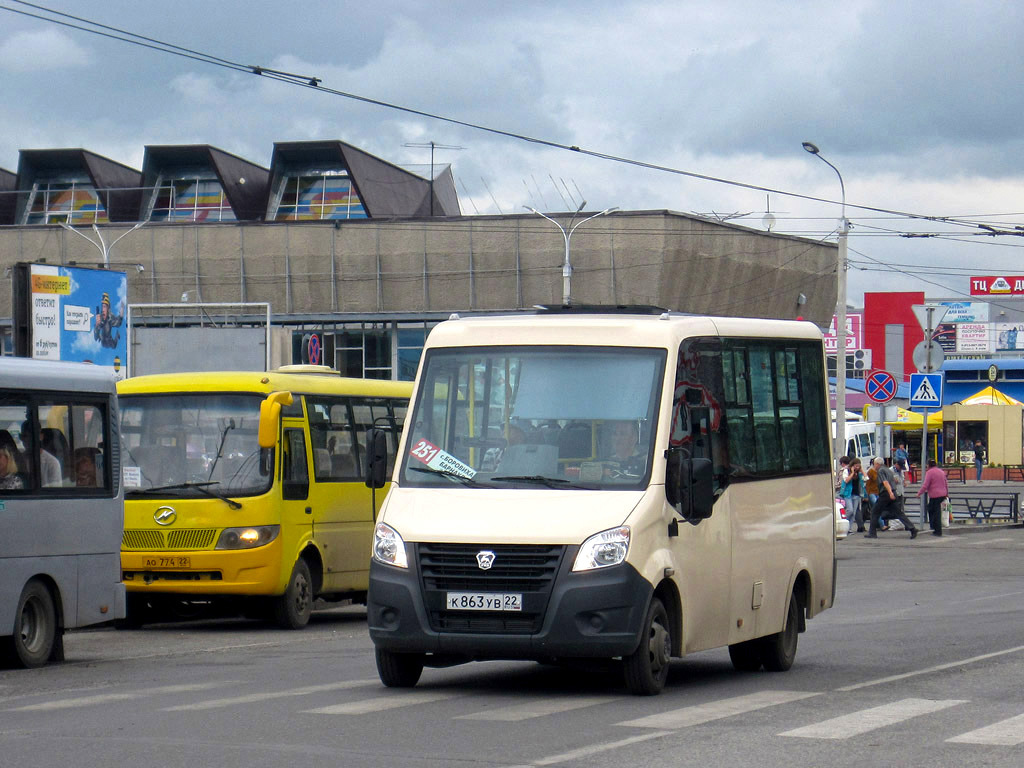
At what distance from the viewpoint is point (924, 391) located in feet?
123

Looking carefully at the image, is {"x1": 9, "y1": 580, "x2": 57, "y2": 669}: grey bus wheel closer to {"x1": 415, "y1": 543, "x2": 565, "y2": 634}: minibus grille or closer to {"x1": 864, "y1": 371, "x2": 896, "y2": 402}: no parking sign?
{"x1": 415, "y1": 543, "x2": 565, "y2": 634}: minibus grille

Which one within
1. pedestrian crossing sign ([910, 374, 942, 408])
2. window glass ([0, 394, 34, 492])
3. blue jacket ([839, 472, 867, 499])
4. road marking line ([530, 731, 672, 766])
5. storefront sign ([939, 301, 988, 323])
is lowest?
road marking line ([530, 731, 672, 766])

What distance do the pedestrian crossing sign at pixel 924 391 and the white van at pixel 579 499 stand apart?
2631 cm

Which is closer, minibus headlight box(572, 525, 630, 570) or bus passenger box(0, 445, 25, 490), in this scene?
minibus headlight box(572, 525, 630, 570)

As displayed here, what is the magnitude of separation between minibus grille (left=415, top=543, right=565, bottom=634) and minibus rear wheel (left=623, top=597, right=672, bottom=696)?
2.16 ft

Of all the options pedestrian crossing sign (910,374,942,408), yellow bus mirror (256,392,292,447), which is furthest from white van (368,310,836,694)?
pedestrian crossing sign (910,374,942,408)

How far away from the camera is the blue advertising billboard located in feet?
117

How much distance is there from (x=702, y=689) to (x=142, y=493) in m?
8.08

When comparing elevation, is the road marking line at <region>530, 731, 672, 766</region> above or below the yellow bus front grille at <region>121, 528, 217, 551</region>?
below

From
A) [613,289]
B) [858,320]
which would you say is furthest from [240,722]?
[858,320]

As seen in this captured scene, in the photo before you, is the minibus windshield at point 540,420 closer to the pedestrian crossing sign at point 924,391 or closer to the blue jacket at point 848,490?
the pedestrian crossing sign at point 924,391

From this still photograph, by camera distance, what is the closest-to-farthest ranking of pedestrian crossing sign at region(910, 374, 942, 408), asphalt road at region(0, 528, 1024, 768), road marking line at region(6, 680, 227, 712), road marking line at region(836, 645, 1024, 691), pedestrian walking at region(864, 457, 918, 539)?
asphalt road at region(0, 528, 1024, 768)
road marking line at region(6, 680, 227, 712)
road marking line at region(836, 645, 1024, 691)
pedestrian walking at region(864, 457, 918, 539)
pedestrian crossing sign at region(910, 374, 942, 408)

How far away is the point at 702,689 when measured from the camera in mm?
11047

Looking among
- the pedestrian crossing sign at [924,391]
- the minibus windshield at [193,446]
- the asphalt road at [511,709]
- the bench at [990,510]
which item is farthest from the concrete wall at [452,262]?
the asphalt road at [511,709]
